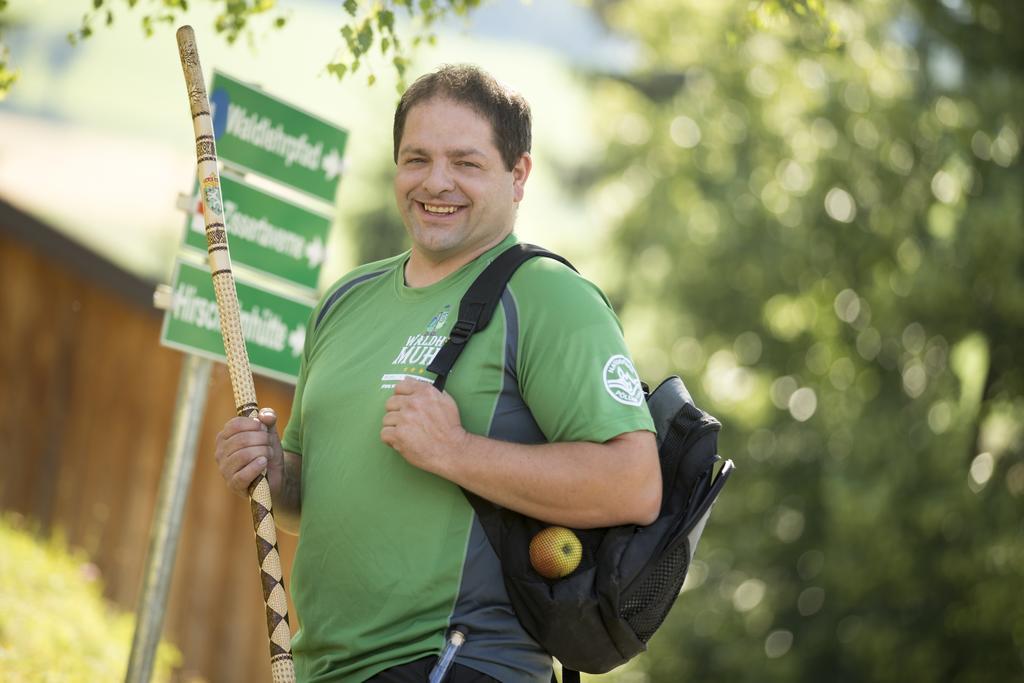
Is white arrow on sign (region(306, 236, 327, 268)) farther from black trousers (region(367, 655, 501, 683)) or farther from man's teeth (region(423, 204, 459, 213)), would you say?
black trousers (region(367, 655, 501, 683))

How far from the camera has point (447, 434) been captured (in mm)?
2527

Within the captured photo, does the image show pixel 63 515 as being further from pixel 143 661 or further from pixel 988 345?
pixel 988 345

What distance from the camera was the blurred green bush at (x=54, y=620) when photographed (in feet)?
18.4

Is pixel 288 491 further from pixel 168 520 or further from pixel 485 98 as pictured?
pixel 168 520

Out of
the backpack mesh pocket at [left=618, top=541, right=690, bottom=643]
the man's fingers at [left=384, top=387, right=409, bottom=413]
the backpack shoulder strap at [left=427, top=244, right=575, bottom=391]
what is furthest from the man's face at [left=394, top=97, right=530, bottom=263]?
the backpack mesh pocket at [left=618, top=541, right=690, bottom=643]

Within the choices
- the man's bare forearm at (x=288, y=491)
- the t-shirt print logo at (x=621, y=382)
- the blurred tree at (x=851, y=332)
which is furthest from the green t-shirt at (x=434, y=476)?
the blurred tree at (x=851, y=332)

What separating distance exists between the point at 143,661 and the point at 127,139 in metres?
6.14

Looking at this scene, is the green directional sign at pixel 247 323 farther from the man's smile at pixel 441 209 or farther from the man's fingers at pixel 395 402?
the man's fingers at pixel 395 402

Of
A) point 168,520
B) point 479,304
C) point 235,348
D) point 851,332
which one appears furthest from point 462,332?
point 851,332

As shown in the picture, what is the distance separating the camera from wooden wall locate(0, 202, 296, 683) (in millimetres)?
9289

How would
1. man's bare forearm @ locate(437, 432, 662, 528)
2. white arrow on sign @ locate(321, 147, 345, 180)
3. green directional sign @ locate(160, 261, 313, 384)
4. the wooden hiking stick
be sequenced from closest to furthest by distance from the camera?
man's bare forearm @ locate(437, 432, 662, 528), the wooden hiking stick, green directional sign @ locate(160, 261, 313, 384), white arrow on sign @ locate(321, 147, 345, 180)

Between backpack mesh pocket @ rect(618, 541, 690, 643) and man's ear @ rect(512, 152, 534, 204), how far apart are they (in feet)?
2.85

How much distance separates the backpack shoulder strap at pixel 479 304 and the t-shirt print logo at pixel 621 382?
0.90ft

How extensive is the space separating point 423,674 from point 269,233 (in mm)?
2291
